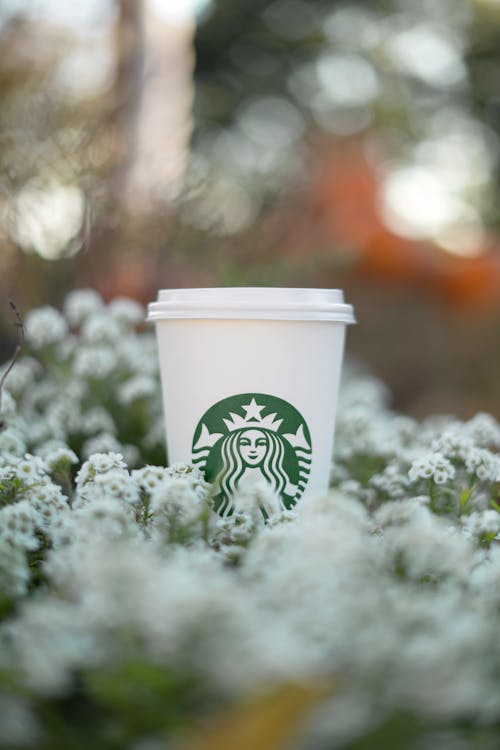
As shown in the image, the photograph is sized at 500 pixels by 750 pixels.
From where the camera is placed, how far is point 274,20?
14.1 m

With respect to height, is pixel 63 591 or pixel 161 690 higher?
pixel 63 591

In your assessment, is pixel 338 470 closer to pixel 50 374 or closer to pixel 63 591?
pixel 50 374

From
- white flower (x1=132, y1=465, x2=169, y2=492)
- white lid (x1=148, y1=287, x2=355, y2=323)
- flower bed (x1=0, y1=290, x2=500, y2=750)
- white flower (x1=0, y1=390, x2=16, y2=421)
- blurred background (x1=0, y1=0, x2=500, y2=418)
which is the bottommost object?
flower bed (x1=0, y1=290, x2=500, y2=750)

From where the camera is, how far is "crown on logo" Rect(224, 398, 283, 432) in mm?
2301

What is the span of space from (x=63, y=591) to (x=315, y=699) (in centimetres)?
62

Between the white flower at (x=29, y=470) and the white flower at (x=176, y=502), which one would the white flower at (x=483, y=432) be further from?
the white flower at (x=29, y=470)

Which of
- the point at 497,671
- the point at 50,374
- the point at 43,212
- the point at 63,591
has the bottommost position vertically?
the point at 497,671

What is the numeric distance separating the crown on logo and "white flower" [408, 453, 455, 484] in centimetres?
41

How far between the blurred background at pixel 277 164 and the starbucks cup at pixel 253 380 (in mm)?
1641

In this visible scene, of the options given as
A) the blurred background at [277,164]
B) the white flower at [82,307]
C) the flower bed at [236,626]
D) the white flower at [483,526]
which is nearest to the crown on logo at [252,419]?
the flower bed at [236,626]

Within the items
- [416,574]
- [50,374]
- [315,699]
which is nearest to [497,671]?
[416,574]

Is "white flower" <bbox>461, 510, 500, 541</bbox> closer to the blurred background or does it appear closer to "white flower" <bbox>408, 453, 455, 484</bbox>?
"white flower" <bbox>408, 453, 455, 484</bbox>

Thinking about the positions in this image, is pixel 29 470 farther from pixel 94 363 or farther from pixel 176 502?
pixel 94 363

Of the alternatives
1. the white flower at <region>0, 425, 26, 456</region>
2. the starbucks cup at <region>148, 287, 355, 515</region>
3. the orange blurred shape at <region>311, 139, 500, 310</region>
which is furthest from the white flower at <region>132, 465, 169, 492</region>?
the orange blurred shape at <region>311, 139, 500, 310</region>
